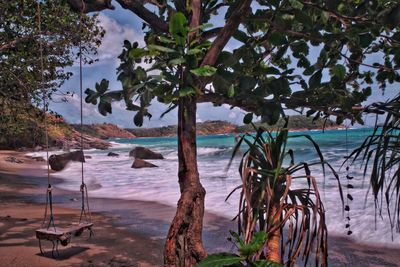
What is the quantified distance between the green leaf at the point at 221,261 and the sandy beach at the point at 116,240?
→ 3.29 m

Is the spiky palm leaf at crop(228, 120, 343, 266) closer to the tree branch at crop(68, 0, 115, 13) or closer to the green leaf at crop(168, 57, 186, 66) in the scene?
the green leaf at crop(168, 57, 186, 66)

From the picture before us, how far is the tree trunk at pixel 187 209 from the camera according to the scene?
10.7 ft

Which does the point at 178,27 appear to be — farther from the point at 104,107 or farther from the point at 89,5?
the point at 89,5

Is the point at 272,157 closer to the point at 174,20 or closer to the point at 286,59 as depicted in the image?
the point at 174,20

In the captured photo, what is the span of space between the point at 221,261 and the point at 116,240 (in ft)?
15.9

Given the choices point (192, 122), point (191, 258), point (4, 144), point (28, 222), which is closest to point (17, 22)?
point (28, 222)

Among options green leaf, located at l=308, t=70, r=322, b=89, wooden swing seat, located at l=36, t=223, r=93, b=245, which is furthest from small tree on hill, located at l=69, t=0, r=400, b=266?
wooden swing seat, located at l=36, t=223, r=93, b=245

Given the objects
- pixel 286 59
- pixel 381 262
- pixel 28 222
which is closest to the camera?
pixel 286 59

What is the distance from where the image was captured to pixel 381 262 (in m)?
6.09

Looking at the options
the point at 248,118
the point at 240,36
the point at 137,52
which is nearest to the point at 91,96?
the point at 137,52

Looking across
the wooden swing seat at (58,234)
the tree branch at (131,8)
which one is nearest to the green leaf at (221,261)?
the tree branch at (131,8)

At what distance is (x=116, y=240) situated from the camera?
264 inches

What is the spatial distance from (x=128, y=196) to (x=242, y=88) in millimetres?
10820

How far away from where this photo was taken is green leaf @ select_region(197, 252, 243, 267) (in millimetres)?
2164
